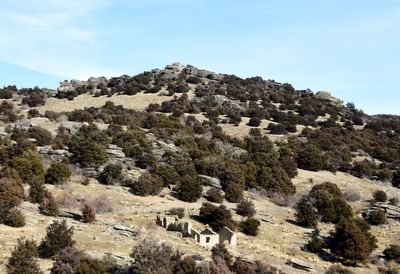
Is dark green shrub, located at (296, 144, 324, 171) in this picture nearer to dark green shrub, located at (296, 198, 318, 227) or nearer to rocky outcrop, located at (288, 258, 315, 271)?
dark green shrub, located at (296, 198, 318, 227)

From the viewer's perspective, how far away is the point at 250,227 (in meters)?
33.9

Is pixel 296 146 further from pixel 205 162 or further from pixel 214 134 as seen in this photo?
pixel 205 162

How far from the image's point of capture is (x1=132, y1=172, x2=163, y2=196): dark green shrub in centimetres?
3794

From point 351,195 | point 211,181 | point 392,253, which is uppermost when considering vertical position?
point 351,195

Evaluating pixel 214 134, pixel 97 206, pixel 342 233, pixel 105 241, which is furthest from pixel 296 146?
pixel 105 241

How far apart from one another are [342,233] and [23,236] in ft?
69.8

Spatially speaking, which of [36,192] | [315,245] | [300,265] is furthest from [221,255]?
[36,192]

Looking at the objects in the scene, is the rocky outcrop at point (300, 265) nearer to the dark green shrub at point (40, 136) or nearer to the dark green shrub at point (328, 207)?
the dark green shrub at point (328, 207)

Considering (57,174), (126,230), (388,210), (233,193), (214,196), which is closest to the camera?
(126,230)

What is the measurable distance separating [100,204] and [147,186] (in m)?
5.57

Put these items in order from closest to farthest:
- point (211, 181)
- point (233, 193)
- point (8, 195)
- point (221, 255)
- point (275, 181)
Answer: point (221, 255), point (8, 195), point (233, 193), point (211, 181), point (275, 181)

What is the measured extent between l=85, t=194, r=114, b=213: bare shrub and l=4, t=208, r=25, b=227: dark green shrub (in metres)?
6.00

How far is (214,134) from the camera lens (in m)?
60.0

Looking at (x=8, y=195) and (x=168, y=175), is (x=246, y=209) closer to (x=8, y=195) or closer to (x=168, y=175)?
(x=168, y=175)
